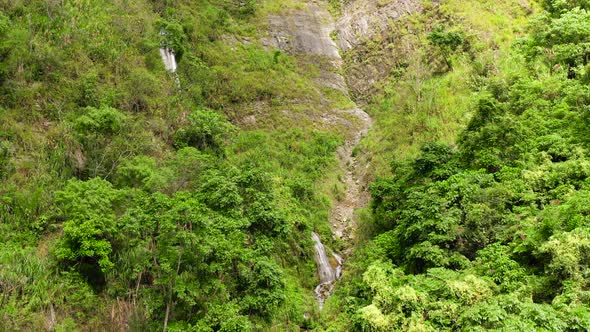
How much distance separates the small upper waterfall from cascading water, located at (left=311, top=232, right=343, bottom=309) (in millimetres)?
15731

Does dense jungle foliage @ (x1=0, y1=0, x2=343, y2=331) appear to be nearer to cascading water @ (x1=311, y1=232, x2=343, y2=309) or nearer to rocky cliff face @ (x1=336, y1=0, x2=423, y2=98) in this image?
cascading water @ (x1=311, y1=232, x2=343, y2=309)

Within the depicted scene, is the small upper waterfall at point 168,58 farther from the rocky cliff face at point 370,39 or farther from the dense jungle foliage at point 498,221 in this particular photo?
the rocky cliff face at point 370,39

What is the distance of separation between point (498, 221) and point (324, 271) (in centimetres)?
945

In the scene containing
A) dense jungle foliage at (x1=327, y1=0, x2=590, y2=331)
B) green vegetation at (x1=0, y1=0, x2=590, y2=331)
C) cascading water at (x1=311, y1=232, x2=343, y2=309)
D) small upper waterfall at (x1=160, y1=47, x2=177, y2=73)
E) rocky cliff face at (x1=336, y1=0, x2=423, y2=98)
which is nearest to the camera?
dense jungle foliage at (x1=327, y1=0, x2=590, y2=331)

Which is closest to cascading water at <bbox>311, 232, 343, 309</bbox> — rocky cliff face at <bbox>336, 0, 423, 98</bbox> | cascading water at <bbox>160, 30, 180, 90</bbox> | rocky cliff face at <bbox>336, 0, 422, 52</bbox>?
cascading water at <bbox>160, 30, 180, 90</bbox>

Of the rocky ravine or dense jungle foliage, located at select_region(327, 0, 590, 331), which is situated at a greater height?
dense jungle foliage, located at select_region(327, 0, 590, 331)

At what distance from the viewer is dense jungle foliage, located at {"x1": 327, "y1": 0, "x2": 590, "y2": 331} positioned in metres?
13.6

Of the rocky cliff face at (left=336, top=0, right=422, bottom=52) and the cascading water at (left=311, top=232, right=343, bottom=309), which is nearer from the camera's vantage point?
the cascading water at (left=311, top=232, right=343, bottom=309)

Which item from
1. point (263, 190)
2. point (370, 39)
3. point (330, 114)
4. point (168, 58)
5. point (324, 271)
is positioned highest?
point (263, 190)

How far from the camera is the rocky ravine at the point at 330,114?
2488 centimetres

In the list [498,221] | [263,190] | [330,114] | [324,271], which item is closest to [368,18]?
[330,114]

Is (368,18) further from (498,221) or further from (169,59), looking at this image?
(498,221)

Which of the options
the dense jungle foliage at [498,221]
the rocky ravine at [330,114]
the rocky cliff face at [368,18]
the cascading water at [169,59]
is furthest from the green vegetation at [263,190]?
the rocky cliff face at [368,18]

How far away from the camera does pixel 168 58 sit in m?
32.3
